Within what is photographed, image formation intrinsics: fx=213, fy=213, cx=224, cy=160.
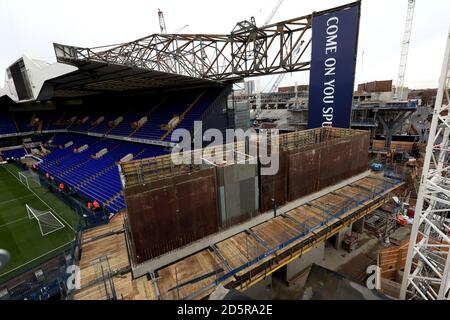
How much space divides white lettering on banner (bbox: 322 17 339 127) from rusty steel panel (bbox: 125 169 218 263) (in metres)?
11.8

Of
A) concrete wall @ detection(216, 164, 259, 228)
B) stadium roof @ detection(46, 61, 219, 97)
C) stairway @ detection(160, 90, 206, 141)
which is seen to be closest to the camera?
concrete wall @ detection(216, 164, 259, 228)

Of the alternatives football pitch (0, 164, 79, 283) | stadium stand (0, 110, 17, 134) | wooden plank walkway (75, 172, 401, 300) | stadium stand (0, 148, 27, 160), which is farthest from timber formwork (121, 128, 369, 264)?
stadium stand (0, 110, 17, 134)

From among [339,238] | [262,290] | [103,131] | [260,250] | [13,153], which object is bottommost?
[262,290]

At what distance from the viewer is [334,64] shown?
15.2m

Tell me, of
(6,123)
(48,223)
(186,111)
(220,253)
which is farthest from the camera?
(6,123)

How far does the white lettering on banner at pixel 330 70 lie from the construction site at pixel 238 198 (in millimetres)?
81

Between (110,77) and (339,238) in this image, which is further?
(110,77)

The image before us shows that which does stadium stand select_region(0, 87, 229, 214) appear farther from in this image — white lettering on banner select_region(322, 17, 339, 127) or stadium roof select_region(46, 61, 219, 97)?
white lettering on banner select_region(322, 17, 339, 127)

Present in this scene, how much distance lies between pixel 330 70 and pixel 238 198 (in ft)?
39.4

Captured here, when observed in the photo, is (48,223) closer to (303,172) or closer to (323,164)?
(303,172)

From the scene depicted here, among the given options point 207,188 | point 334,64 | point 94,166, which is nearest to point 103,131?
point 94,166

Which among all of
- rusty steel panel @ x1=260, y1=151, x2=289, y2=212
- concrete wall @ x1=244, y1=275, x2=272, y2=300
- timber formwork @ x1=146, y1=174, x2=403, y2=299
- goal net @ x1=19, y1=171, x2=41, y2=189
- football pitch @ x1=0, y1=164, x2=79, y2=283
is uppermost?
rusty steel panel @ x1=260, y1=151, x2=289, y2=212

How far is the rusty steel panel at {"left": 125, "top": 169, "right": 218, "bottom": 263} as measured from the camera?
8.17m

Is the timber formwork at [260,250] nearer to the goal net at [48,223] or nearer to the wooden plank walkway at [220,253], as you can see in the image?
the wooden plank walkway at [220,253]
